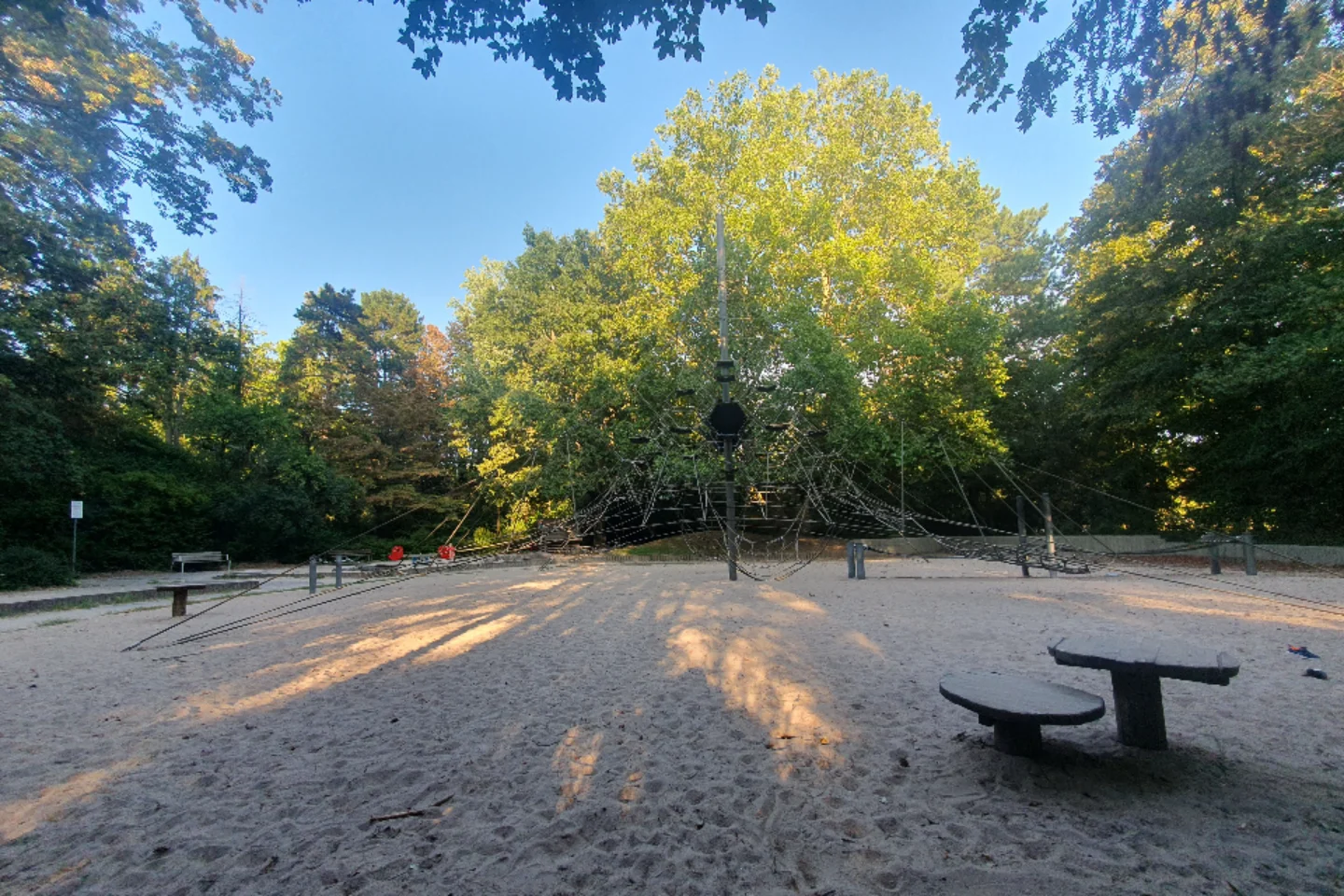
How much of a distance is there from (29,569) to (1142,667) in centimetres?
1905

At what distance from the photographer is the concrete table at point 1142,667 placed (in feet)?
8.31

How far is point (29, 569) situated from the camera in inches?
514

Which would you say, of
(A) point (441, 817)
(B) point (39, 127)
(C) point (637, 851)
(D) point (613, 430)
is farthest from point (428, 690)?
(D) point (613, 430)

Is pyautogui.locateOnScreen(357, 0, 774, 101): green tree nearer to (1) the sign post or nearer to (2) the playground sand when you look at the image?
(2) the playground sand

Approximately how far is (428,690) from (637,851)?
108 inches

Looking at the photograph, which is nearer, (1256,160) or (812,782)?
(812,782)

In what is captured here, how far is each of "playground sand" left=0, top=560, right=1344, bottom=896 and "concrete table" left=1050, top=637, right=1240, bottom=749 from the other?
0.39 feet

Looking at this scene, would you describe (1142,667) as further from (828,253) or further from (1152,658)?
(828,253)

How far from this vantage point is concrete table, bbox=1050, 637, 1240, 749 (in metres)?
2.53

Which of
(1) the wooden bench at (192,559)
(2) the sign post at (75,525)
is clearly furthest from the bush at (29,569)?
(1) the wooden bench at (192,559)

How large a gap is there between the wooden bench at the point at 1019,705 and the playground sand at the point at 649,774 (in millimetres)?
108

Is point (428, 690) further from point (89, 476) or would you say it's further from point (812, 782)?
point (89, 476)

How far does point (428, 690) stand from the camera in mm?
4449

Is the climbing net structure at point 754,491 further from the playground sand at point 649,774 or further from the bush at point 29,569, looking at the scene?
the bush at point 29,569
